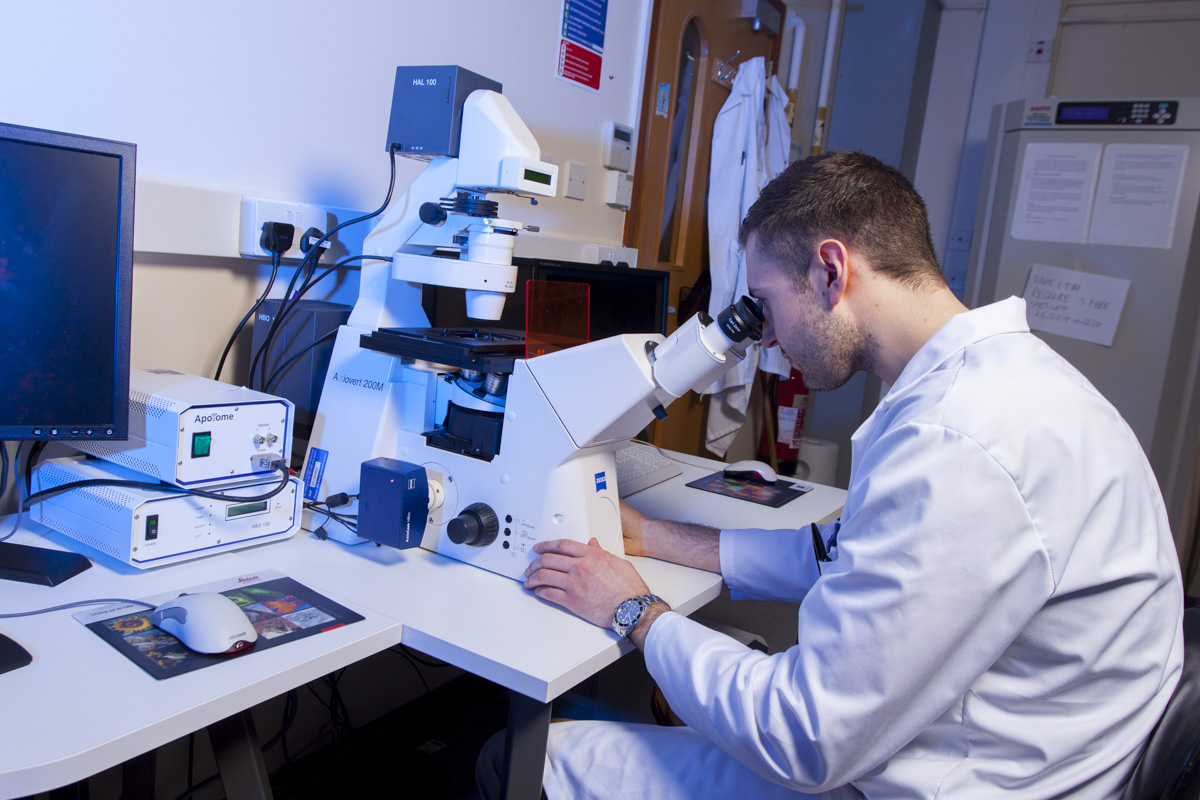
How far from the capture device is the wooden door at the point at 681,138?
8.27 ft

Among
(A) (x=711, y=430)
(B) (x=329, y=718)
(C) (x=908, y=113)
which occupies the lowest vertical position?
(B) (x=329, y=718)

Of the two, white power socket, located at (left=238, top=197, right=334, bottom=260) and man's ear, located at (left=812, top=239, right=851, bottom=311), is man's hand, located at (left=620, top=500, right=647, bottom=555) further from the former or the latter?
white power socket, located at (left=238, top=197, right=334, bottom=260)

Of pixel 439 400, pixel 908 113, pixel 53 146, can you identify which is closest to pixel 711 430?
pixel 908 113

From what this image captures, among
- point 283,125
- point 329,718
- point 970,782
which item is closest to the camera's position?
point 970,782

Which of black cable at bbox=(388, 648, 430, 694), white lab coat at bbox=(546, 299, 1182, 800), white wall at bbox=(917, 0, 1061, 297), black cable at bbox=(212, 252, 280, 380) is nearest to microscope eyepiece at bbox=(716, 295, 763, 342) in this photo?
white lab coat at bbox=(546, 299, 1182, 800)

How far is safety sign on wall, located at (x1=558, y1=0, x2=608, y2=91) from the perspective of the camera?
216 centimetres

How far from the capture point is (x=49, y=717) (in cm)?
Answer: 69

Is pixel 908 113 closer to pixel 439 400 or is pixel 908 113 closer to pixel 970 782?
pixel 439 400

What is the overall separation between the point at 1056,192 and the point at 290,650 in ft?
10.3

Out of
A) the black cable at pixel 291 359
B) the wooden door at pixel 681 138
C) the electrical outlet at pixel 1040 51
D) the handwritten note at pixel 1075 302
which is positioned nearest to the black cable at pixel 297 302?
the black cable at pixel 291 359

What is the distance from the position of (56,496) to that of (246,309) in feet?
1.73

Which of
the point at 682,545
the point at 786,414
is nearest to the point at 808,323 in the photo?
the point at 682,545

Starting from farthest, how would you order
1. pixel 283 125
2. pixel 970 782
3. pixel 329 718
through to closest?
pixel 329 718, pixel 283 125, pixel 970 782

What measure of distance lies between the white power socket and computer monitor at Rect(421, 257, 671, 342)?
1.05 feet
